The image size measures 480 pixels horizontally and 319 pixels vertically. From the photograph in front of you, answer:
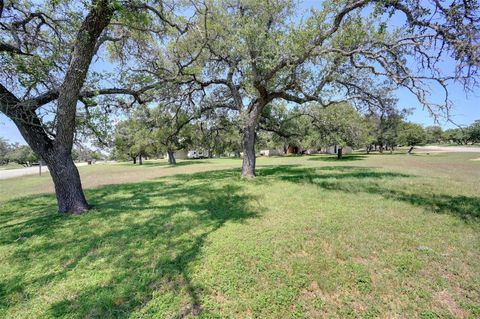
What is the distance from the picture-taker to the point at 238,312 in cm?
239

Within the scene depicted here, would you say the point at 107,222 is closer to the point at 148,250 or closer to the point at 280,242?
the point at 148,250

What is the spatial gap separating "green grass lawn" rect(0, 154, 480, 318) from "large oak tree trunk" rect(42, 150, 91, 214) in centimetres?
41

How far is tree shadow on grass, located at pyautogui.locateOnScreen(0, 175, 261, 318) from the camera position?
256 centimetres

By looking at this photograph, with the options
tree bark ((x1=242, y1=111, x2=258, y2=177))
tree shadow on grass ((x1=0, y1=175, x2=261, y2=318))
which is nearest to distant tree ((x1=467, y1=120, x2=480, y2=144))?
tree shadow on grass ((x1=0, y1=175, x2=261, y2=318))

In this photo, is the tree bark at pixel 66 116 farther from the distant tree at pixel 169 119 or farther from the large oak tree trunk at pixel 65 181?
the distant tree at pixel 169 119

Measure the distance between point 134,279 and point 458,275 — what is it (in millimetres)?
4165

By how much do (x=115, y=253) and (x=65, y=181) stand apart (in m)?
3.31

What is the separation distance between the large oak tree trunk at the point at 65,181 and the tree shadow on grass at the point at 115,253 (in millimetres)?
337

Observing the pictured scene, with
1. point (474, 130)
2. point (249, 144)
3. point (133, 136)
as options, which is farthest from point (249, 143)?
point (474, 130)

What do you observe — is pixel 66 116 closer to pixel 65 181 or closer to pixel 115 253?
pixel 65 181

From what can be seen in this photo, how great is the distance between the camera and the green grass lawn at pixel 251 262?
2.45 metres

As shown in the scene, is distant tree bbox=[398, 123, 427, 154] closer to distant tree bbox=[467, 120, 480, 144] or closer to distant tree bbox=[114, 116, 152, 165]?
distant tree bbox=[467, 120, 480, 144]

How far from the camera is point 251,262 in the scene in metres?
3.20

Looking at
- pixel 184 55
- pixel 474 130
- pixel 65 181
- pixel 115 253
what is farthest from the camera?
pixel 474 130
